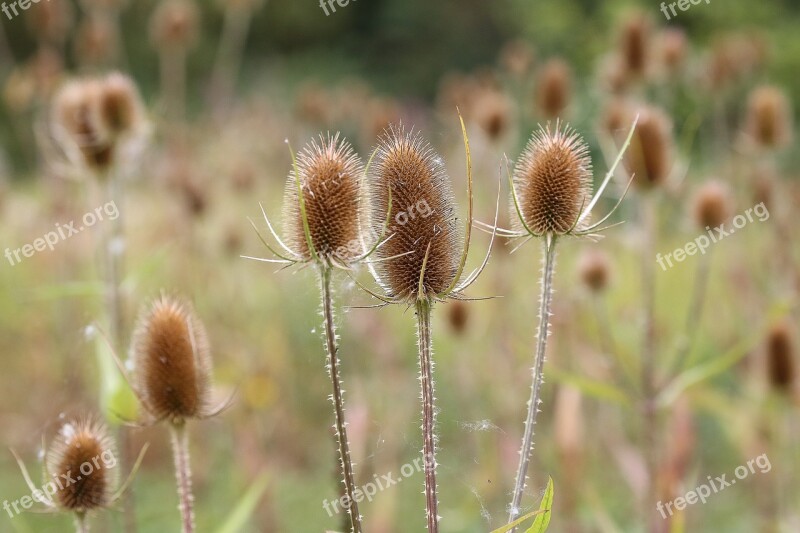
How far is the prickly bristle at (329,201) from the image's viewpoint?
1.35 metres

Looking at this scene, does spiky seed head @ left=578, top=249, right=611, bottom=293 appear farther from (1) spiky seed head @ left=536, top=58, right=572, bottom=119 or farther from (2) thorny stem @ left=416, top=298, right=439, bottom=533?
(2) thorny stem @ left=416, top=298, right=439, bottom=533

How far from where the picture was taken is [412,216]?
4.25ft

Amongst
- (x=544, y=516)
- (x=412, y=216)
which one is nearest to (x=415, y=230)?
(x=412, y=216)

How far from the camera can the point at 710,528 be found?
456cm

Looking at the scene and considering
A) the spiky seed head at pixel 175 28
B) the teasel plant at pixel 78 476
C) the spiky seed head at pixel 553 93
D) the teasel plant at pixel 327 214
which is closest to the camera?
the teasel plant at pixel 327 214

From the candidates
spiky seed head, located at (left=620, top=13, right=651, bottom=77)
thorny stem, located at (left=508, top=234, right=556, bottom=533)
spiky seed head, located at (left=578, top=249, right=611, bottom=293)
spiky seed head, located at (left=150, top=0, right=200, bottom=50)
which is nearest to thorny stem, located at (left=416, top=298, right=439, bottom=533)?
thorny stem, located at (left=508, top=234, right=556, bottom=533)

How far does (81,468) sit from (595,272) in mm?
2356

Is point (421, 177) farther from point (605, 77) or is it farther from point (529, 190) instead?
point (605, 77)

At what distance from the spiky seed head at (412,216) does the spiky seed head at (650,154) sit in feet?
5.74

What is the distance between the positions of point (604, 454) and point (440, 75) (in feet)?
51.5

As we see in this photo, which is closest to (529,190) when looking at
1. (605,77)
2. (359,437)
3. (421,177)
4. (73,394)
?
(421,177)

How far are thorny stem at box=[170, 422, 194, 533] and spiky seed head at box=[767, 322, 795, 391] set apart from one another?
8.21 feet

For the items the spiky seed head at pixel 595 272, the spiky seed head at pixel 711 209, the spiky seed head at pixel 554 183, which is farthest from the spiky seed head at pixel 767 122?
the spiky seed head at pixel 554 183

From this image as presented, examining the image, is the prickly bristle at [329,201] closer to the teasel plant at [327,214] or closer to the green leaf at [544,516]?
the teasel plant at [327,214]
